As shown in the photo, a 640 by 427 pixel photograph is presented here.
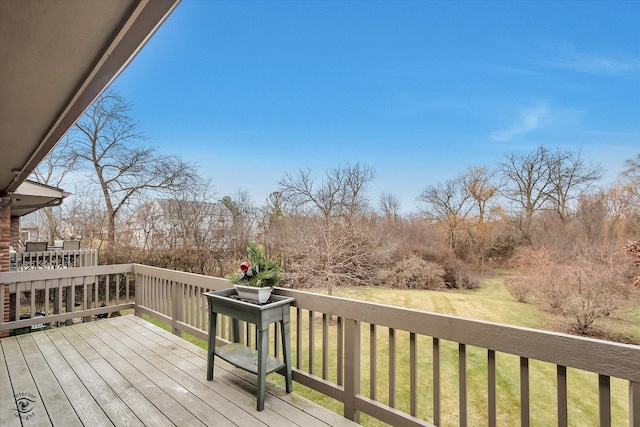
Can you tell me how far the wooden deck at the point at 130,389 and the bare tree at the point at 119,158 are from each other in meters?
8.37

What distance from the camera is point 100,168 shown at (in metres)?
11.1

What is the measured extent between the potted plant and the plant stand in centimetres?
10

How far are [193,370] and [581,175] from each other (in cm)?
1035

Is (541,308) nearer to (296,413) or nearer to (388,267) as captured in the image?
(388,267)

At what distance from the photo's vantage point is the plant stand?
2270 mm

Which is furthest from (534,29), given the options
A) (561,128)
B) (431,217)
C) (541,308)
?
(541,308)

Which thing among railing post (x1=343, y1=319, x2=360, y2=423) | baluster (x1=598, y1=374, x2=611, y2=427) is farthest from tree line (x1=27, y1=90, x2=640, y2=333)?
baluster (x1=598, y1=374, x2=611, y2=427)

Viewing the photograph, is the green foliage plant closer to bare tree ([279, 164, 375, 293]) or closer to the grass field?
the grass field

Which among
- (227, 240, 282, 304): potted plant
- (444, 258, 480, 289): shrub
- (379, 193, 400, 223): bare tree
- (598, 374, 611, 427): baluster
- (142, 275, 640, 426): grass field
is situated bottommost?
(142, 275, 640, 426): grass field

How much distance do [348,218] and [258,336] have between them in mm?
7108

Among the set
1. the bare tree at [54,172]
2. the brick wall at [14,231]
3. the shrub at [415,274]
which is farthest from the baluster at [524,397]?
the bare tree at [54,172]

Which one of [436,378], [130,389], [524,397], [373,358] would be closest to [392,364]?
[373,358]

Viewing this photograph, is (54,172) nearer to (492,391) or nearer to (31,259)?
(31,259)

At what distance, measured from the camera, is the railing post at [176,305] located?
3.85 meters
